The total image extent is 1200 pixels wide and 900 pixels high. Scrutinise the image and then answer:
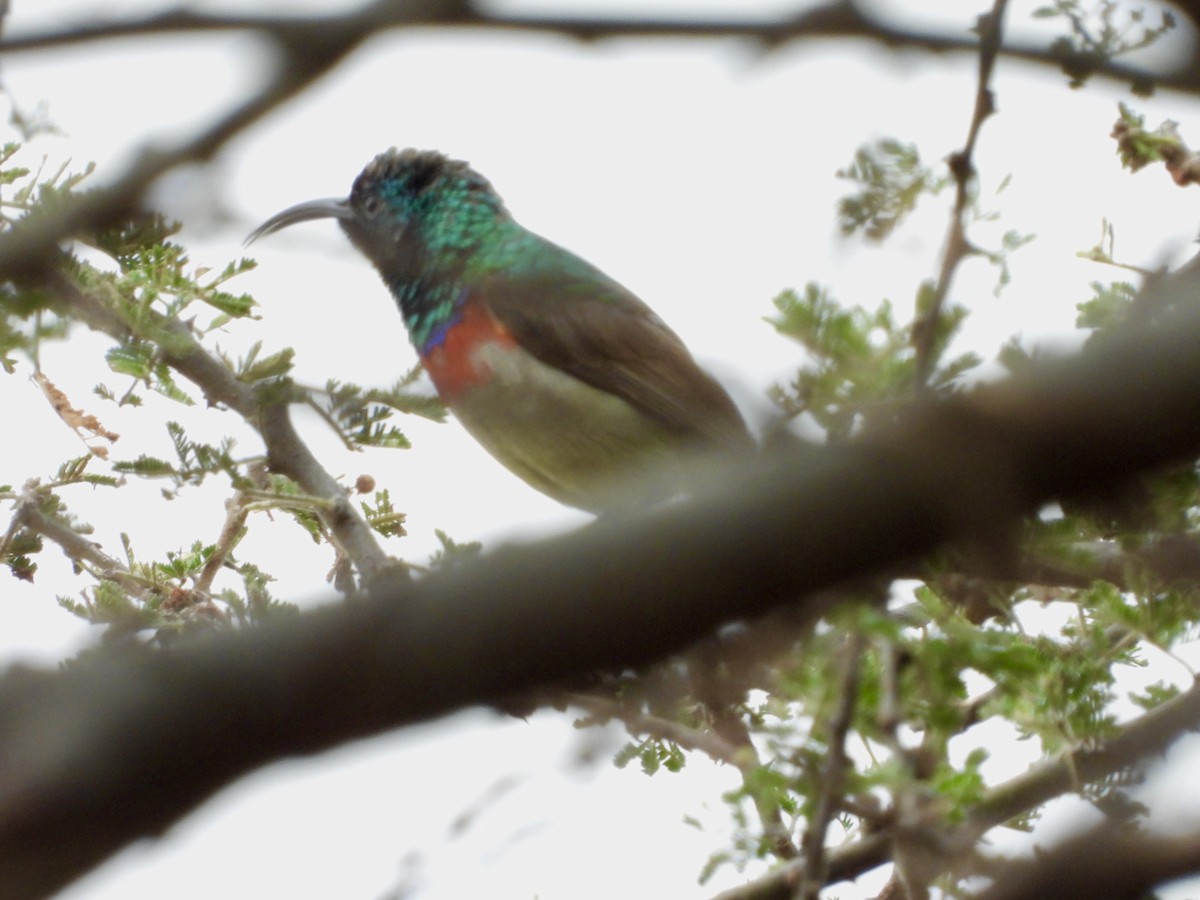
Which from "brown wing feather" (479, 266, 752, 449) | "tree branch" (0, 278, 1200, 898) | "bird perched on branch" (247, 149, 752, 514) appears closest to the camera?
"tree branch" (0, 278, 1200, 898)

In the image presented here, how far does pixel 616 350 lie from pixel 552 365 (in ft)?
0.85

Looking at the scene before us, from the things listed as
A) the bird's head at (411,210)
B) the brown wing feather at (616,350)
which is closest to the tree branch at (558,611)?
the brown wing feather at (616,350)

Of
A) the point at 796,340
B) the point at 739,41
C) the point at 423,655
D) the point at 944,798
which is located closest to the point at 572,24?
the point at 739,41

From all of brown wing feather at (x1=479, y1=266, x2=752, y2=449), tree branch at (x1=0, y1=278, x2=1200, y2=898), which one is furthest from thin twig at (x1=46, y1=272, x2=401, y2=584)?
Result: tree branch at (x1=0, y1=278, x2=1200, y2=898)

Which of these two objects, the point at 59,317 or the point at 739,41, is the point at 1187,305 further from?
the point at 59,317

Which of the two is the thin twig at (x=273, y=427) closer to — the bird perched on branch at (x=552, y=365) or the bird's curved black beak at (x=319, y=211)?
the bird perched on branch at (x=552, y=365)

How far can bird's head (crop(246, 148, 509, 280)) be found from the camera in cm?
607

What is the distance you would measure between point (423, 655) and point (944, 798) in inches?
54.0

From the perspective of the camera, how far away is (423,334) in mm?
5613

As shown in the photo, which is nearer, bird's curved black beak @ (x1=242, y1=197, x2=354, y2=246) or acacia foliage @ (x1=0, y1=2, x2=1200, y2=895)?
acacia foliage @ (x1=0, y1=2, x2=1200, y2=895)

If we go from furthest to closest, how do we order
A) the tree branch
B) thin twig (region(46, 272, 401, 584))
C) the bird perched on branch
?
the bird perched on branch < thin twig (region(46, 272, 401, 584)) < the tree branch

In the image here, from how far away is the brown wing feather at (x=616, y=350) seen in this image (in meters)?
5.36

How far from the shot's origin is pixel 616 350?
5.49 m

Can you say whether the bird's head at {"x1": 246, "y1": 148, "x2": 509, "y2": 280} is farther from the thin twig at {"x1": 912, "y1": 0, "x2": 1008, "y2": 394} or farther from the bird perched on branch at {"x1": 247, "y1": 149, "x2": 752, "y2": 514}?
the thin twig at {"x1": 912, "y1": 0, "x2": 1008, "y2": 394}
